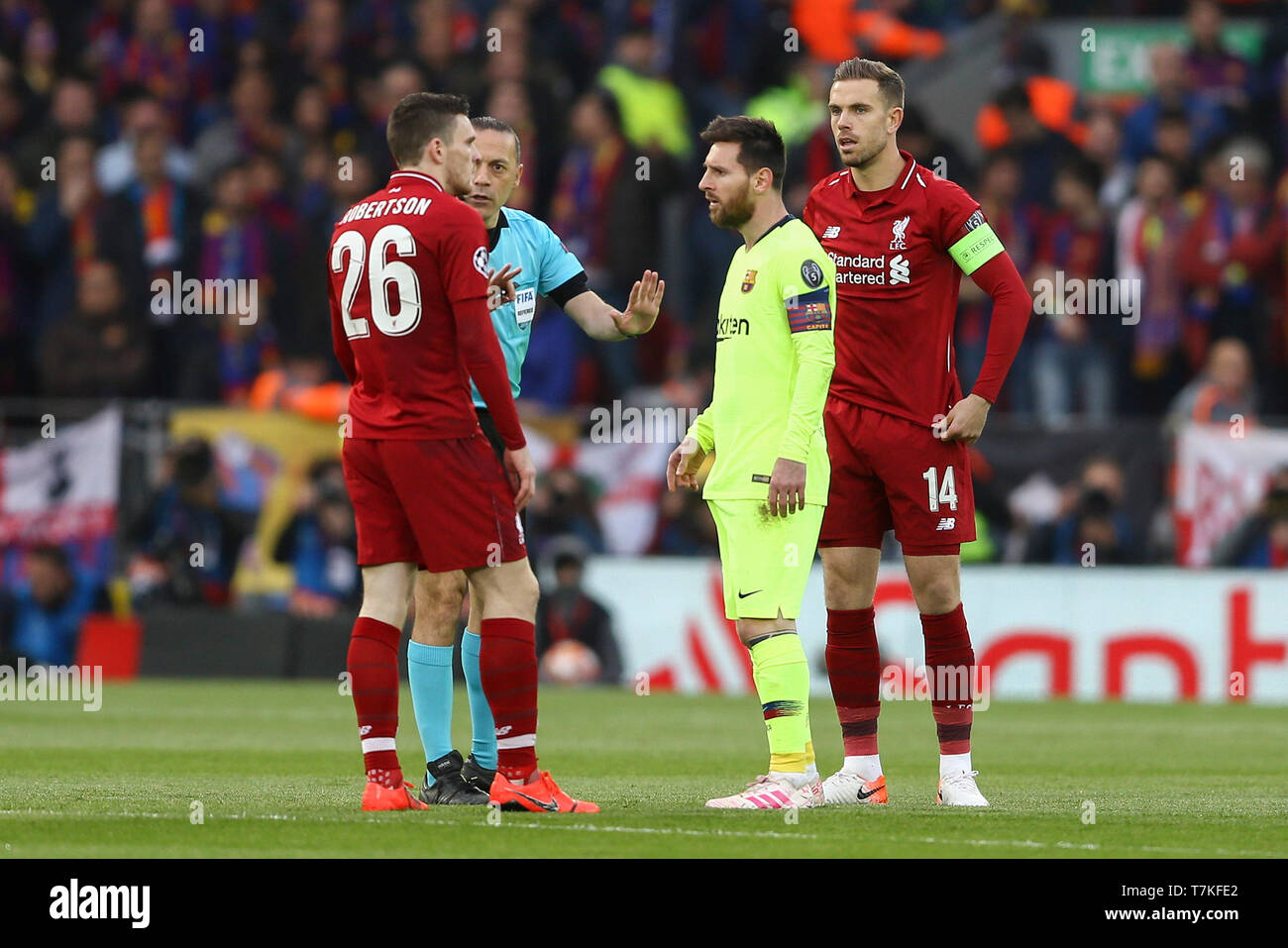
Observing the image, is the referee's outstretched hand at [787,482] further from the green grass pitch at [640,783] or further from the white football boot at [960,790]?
the white football boot at [960,790]

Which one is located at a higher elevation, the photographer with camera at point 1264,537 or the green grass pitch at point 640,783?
the photographer with camera at point 1264,537

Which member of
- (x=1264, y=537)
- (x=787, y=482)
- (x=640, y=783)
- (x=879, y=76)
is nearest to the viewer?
(x=787, y=482)

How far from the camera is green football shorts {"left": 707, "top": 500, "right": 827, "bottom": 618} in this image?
786 cm

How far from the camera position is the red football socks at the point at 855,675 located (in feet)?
27.8

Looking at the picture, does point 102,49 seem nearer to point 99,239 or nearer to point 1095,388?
point 99,239

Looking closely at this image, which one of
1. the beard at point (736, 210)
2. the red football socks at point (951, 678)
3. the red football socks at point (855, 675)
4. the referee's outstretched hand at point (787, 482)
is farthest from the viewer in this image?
the red football socks at point (855, 675)

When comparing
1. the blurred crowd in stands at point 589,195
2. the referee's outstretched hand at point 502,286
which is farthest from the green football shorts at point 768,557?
the blurred crowd in stands at point 589,195

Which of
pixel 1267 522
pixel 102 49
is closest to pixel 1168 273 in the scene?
pixel 1267 522

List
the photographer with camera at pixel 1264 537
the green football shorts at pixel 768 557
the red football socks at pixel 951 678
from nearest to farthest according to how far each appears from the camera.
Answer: the green football shorts at pixel 768 557 < the red football socks at pixel 951 678 < the photographer with camera at pixel 1264 537

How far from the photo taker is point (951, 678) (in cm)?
833

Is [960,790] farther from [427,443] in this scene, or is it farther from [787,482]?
[427,443]

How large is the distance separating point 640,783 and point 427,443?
7.34 feet

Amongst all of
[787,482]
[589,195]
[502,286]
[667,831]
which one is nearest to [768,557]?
[787,482]

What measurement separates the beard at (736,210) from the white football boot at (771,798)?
6.71ft
